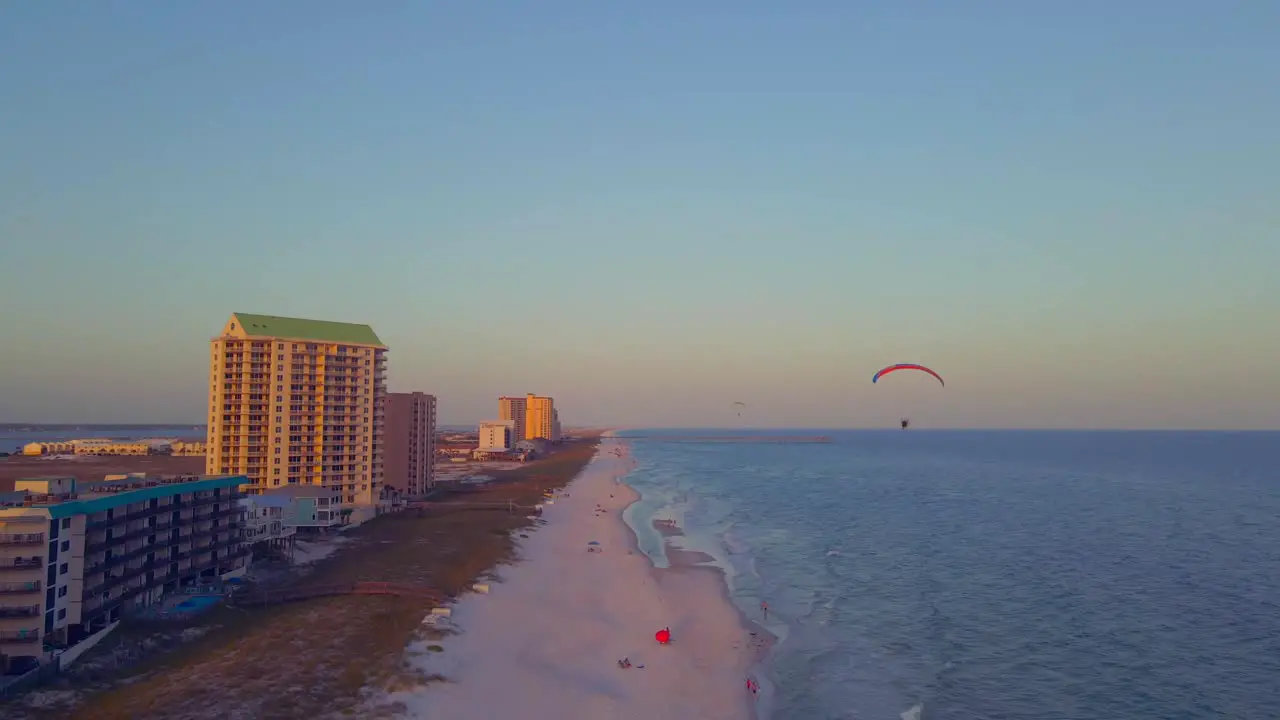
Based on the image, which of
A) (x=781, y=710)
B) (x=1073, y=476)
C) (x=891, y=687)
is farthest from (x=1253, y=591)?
(x=1073, y=476)

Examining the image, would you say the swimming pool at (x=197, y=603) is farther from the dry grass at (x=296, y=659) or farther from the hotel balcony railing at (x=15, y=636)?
the hotel balcony railing at (x=15, y=636)

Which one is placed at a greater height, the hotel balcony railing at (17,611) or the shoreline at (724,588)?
the hotel balcony railing at (17,611)

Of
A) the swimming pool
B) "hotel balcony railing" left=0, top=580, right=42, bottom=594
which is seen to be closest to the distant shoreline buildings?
the swimming pool

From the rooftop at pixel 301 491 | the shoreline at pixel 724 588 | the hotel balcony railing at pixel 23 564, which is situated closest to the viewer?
the hotel balcony railing at pixel 23 564

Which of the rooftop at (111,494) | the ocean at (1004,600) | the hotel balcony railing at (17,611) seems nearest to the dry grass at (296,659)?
the hotel balcony railing at (17,611)

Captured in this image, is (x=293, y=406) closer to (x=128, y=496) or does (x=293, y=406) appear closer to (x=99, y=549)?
(x=128, y=496)

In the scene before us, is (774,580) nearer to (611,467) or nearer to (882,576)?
(882,576)

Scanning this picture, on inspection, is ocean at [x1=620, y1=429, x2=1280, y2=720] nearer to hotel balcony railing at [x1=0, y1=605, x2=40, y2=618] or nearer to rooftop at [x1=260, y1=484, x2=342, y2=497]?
rooftop at [x1=260, y1=484, x2=342, y2=497]
